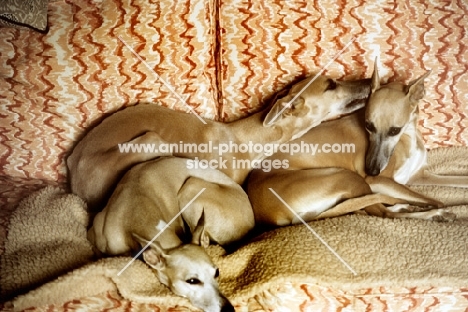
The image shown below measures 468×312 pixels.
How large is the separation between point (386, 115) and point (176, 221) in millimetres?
1310

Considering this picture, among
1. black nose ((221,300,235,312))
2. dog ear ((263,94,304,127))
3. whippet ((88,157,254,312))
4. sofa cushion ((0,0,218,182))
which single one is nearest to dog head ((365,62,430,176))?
dog ear ((263,94,304,127))

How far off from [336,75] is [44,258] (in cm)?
189

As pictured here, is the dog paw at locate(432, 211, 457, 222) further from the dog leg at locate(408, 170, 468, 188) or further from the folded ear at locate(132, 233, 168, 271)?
the folded ear at locate(132, 233, 168, 271)

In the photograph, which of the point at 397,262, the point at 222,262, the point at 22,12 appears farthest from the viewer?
the point at 22,12

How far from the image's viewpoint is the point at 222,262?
2068mm

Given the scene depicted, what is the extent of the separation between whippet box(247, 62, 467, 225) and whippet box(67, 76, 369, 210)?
17 centimetres

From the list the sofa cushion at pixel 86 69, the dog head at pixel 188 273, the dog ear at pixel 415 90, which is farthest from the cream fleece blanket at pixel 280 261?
the dog ear at pixel 415 90

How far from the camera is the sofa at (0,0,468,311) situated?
2574 mm

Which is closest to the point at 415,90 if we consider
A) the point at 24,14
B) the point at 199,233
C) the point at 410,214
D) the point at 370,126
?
the point at 370,126

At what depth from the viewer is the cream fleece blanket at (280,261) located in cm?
183

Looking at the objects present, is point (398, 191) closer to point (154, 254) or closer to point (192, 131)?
point (192, 131)

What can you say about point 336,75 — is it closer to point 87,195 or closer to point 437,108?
point 437,108

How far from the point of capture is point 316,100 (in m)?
2.72

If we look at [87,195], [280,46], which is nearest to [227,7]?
[280,46]
